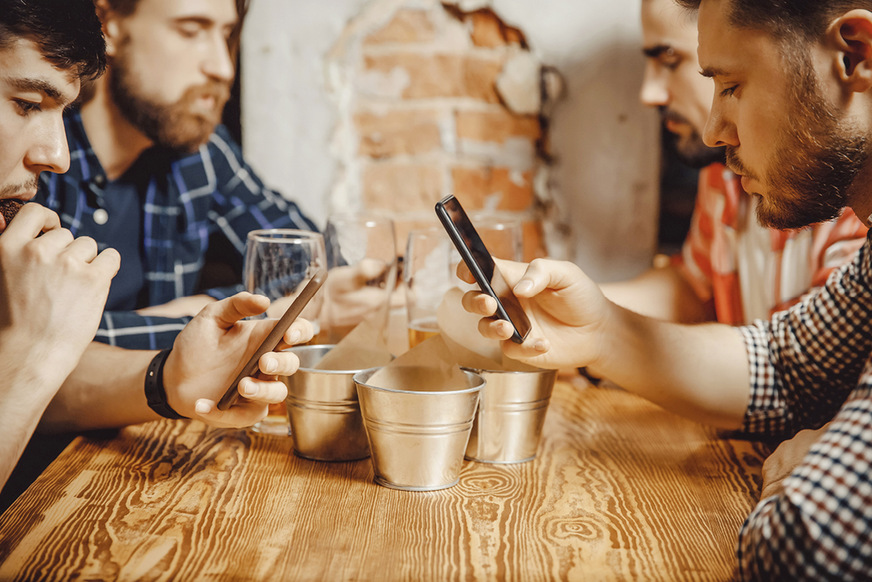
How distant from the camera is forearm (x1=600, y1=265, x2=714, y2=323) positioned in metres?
1.69

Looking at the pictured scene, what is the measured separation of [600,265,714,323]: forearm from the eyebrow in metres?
0.50

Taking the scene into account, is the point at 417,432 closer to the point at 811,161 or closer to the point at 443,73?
the point at 811,161

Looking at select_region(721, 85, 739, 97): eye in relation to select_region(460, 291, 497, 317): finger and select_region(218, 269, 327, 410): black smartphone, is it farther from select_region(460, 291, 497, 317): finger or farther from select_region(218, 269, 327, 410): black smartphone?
select_region(218, 269, 327, 410): black smartphone

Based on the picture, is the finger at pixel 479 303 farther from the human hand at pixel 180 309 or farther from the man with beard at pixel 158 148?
the man with beard at pixel 158 148

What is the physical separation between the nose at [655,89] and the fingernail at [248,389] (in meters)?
1.25

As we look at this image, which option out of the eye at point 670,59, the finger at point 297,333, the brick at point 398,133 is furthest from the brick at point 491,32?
the finger at point 297,333

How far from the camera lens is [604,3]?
5.83 feet

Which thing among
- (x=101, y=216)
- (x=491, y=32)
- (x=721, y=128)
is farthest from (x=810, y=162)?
(x=101, y=216)

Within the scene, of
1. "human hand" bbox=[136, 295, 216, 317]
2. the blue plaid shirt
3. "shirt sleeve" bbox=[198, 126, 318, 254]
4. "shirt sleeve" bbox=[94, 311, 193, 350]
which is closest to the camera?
"shirt sleeve" bbox=[94, 311, 193, 350]

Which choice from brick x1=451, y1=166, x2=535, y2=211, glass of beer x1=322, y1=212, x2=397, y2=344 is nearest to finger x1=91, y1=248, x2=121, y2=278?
glass of beer x1=322, y1=212, x2=397, y2=344

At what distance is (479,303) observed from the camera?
84cm

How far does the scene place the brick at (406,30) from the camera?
1776mm

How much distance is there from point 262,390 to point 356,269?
1.13 ft

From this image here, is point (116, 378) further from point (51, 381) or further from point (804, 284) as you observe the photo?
point (804, 284)
